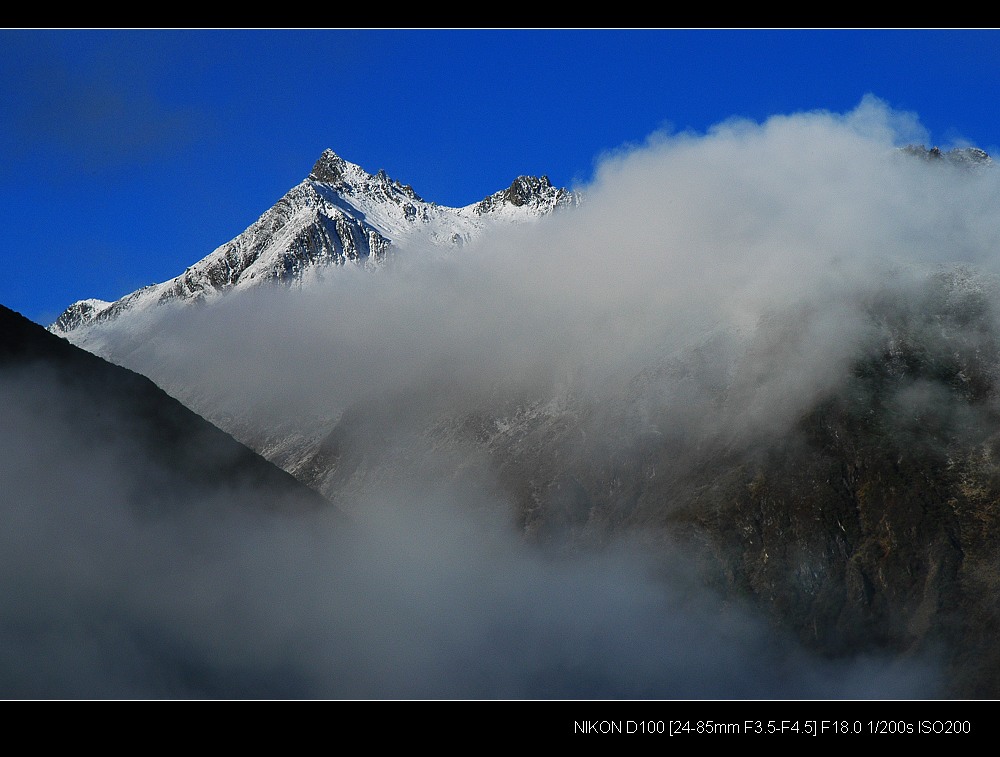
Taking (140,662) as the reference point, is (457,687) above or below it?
above

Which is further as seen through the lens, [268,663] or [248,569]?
[248,569]

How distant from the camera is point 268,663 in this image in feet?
481

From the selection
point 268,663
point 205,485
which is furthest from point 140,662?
point 205,485
